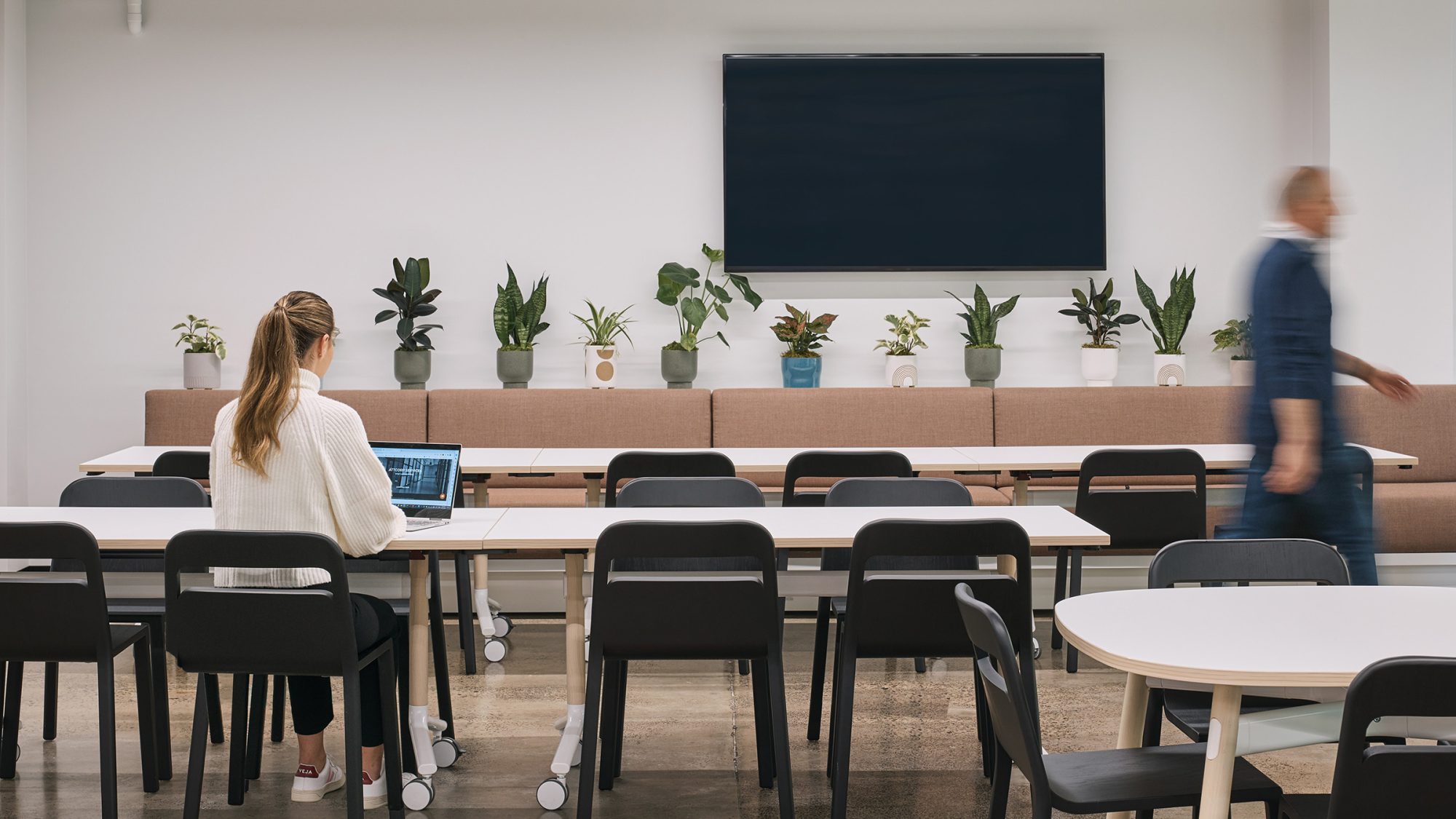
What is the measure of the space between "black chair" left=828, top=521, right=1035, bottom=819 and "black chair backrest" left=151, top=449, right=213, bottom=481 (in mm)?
2714

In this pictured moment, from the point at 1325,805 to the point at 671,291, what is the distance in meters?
4.44

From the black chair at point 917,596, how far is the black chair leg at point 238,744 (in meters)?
1.48

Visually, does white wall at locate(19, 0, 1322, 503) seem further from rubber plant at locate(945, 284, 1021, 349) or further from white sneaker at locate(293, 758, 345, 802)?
white sneaker at locate(293, 758, 345, 802)

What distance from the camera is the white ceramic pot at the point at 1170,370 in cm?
600

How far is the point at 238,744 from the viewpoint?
288cm

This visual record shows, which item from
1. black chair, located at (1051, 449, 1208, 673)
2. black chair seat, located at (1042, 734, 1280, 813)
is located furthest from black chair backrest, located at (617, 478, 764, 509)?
black chair seat, located at (1042, 734, 1280, 813)

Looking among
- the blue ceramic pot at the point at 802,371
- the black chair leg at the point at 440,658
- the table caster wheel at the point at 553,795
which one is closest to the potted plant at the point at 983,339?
the blue ceramic pot at the point at 802,371

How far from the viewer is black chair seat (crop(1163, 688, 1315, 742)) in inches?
87.4

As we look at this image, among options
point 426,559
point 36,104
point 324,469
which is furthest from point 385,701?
point 36,104

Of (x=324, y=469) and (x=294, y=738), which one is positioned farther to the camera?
(x=294, y=738)

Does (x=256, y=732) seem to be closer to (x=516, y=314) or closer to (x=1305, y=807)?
(x=1305, y=807)

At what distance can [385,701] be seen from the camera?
2678 mm

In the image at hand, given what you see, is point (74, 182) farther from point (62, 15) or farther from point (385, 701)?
point (385, 701)

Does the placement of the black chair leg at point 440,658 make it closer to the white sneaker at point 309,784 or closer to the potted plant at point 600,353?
the white sneaker at point 309,784
